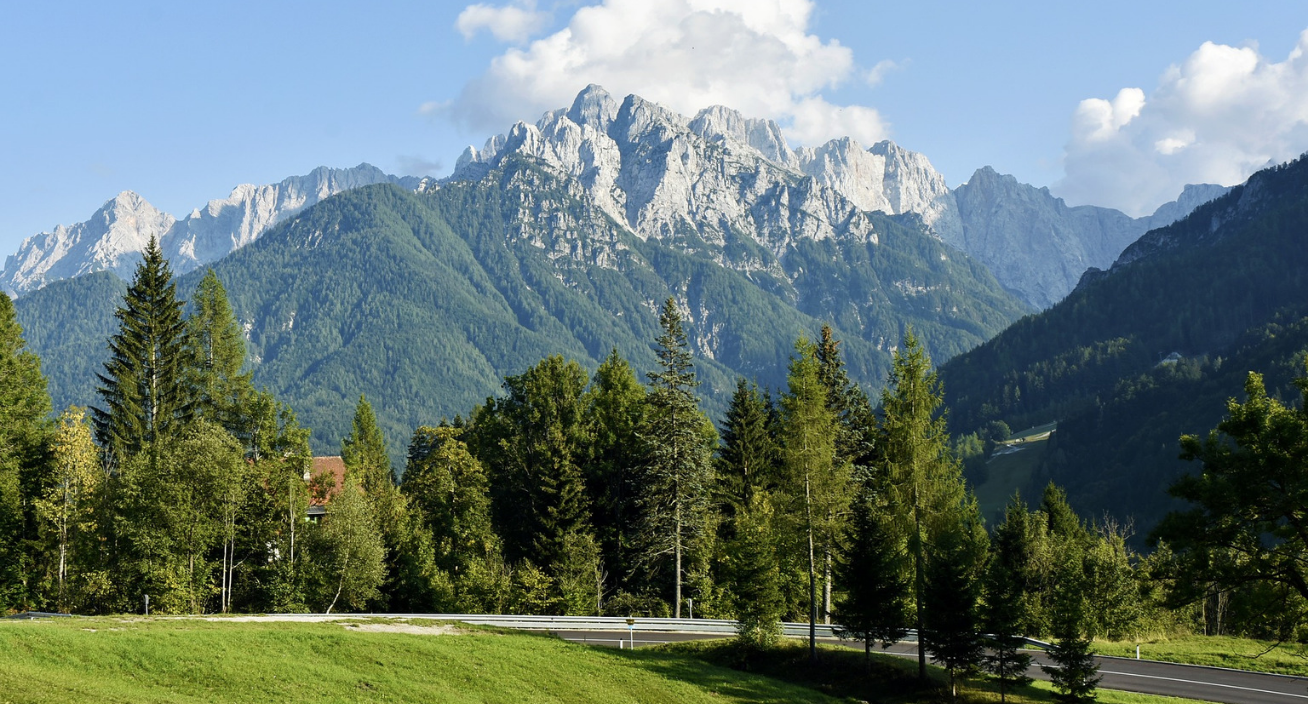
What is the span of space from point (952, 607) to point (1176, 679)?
516 inches

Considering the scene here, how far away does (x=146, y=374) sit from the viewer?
64438mm

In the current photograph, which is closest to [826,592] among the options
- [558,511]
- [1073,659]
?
[558,511]

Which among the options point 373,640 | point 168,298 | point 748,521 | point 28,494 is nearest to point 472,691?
point 373,640

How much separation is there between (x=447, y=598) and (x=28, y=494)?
2543 centimetres

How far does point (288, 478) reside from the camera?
206 ft

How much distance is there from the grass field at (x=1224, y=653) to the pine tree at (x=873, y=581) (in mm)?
13448

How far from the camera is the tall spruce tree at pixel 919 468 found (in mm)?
42250

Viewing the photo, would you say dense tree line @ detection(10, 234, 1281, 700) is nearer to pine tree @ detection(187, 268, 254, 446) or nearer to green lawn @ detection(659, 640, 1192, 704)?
pine tree @ detection(187, 268, 254, 446)

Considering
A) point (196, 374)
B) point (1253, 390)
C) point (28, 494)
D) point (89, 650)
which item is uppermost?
point (196, 374)

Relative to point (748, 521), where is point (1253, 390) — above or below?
above

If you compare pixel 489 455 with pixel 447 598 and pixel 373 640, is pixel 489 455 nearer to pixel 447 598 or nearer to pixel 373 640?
pixel 447 598

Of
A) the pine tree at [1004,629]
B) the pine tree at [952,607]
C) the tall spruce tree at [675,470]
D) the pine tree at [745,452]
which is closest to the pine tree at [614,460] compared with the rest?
the tall spruce tree at [675,470]

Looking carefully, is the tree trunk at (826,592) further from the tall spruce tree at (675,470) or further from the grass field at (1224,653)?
the grass field at (1224,653)

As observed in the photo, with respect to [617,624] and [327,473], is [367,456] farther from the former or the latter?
[617,624]
